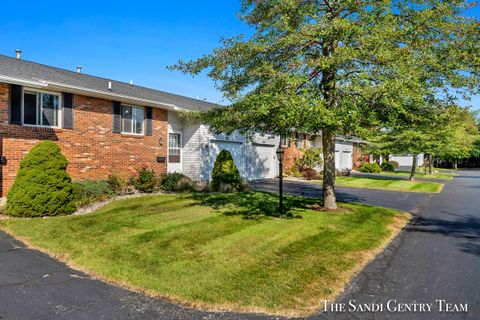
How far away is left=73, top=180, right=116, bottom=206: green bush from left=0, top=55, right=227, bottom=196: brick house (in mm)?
958

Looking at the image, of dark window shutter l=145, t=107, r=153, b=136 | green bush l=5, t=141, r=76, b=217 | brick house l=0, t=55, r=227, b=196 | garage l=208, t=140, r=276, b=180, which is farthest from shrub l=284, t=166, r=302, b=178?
green bush l=5, t=141, r=76, b=217

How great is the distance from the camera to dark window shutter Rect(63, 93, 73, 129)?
12.1 meters

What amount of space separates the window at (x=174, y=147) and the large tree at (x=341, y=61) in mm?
7513

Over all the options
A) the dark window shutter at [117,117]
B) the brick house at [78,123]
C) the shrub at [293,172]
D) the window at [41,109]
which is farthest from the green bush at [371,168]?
the window at [41,109]

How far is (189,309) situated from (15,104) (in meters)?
10.6

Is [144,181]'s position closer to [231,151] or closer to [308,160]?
[231,151]

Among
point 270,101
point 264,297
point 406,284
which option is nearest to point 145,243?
point 264,297

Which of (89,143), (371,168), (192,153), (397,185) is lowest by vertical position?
(397,185)

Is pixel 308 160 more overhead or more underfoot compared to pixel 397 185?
more overhead

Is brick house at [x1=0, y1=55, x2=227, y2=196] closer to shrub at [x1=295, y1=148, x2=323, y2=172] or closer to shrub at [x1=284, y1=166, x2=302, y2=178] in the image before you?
shrub at [x1=284, y1=166, x2=302, y2=178]

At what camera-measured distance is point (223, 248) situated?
644cm

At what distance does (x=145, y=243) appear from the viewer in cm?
667

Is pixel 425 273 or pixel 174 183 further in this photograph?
pixel 174 183

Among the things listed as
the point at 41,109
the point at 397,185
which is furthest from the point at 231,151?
the point at 397,185
